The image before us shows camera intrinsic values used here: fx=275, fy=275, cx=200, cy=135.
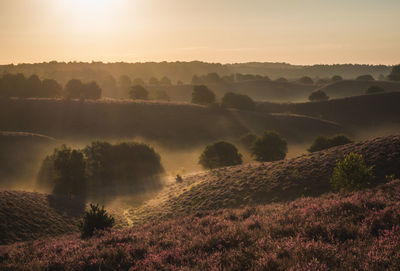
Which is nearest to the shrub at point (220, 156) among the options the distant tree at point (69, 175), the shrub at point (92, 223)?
the distant tree at point (69, 175)

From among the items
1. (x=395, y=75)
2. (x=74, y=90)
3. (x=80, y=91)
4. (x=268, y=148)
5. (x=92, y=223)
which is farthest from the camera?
(x=395, y=75)

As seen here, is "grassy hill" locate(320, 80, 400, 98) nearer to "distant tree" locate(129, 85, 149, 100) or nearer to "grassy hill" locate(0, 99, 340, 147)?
"grassy hill" locate(0, 99, 340, 147)

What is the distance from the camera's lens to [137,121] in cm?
7762

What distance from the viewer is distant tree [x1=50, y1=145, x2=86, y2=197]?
3506 centimetres

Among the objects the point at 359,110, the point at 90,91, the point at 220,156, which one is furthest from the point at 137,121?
the point at 359,110

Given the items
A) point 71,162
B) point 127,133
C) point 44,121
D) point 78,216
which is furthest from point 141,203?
point 44,121

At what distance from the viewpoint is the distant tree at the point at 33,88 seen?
316ft

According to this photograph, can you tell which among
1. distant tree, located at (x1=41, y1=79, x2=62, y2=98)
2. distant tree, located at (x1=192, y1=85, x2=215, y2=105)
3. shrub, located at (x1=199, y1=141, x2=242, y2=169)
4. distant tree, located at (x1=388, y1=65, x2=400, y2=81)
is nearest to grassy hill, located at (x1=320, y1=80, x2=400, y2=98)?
distant tree, located at (x1=388, y1=65, x2=400, y2=81)

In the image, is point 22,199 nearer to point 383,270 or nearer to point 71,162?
point 71,162

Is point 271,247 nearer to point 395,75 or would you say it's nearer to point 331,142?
point 331,142

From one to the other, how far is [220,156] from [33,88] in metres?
84.4

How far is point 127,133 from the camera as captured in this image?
71.4 meters

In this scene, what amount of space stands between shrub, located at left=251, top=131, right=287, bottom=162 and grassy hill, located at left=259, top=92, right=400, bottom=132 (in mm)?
43550

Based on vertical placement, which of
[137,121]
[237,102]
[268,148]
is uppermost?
[237,102]
